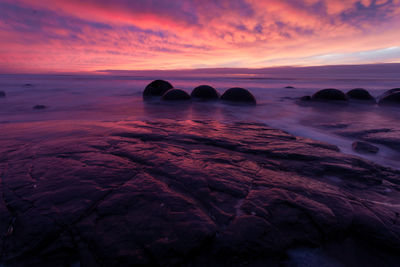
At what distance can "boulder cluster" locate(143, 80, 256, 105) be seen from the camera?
715 cm

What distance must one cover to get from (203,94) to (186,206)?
6.84m

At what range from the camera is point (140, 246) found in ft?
3.17

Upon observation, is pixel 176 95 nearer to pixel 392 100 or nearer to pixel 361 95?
pixel 361 95

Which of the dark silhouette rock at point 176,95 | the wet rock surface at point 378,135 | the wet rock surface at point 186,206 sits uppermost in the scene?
the dark silhouette rock at point 176,95

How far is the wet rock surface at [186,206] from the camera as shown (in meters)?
0.98

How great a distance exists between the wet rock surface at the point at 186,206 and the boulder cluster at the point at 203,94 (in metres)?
5.18

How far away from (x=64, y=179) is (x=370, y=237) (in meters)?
1.94

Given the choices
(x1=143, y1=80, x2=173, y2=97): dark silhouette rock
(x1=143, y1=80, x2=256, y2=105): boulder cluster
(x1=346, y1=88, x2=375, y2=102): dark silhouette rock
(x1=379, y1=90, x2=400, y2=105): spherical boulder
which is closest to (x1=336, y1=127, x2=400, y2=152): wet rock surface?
(x1=143, y1=80, x2=256, y2=105): boulder cluster

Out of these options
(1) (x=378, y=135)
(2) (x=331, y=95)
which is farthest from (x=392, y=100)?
(1) (x=378, y=135)

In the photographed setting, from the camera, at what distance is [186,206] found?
1234 millimetres

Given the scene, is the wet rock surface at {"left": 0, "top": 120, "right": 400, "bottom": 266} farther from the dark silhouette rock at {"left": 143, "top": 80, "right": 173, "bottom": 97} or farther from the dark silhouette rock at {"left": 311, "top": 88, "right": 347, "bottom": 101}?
the dark silhouette rock at {"left": 143, "top": 80, "right": 173, "bottom": 97}

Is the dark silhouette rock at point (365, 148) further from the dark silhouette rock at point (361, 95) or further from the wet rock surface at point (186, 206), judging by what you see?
the dark silhouette rock at point (361, 95)

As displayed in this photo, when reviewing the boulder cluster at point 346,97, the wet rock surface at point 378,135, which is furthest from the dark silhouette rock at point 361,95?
the wet rock surface at point 378,135

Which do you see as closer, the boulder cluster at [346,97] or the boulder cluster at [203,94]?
the boulder cluster at [346,97]
